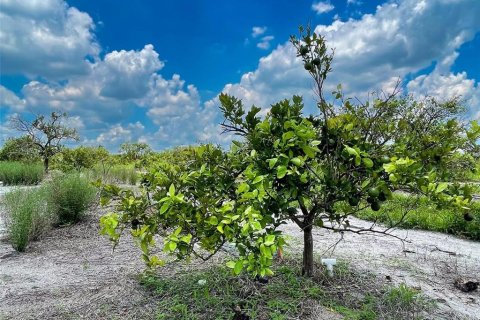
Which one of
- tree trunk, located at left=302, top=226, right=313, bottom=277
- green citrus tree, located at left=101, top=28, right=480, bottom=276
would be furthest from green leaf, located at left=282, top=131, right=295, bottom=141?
tree trunk, located at left=302, top=226, right=313, bottom=277

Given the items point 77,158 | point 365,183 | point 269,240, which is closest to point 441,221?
point 365,183

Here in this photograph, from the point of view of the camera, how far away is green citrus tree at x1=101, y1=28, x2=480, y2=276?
2.38 meters

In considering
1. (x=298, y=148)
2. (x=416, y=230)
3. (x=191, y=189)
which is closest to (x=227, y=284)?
(x=191, y=189)

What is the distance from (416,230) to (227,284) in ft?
15.6

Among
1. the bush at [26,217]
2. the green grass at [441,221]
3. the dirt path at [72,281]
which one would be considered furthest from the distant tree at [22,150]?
the green grass at [441,221]

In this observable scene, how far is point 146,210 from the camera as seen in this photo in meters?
2.96

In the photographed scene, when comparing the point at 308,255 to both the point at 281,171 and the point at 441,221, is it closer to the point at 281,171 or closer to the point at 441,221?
the point at 281,171

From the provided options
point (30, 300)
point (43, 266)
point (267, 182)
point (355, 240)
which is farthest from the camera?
point (355, 240)

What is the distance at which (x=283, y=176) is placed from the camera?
7.73 ft

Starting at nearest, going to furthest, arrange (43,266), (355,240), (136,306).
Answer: (136,306), (43,266), (355,240)

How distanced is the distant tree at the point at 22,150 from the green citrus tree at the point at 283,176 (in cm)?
1599

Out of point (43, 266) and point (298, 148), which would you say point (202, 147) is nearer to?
point (298, 148)

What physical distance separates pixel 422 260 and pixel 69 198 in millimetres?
5428

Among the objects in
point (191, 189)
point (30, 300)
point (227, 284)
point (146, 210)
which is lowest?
point (30, 300)
